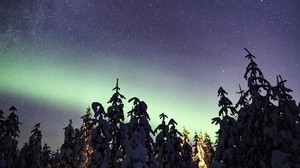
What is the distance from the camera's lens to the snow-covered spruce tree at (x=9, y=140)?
25244 millimetres

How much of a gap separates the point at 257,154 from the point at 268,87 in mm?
3224

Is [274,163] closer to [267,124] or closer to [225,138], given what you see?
[267,124]

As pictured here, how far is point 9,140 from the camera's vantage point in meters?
25.4

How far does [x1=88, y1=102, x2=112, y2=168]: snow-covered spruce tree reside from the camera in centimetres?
1484

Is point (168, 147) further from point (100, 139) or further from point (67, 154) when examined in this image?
point (67, 154)

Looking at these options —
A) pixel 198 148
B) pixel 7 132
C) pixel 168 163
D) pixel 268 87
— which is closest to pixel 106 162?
pixel 168 163

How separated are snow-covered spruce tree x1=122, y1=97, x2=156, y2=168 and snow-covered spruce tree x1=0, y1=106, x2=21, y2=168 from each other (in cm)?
1572

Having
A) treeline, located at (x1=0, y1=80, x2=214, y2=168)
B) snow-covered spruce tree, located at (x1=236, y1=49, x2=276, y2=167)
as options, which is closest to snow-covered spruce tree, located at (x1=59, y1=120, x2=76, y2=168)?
treeline, located at (x1=0, y1=80, x2=214, y2=168)

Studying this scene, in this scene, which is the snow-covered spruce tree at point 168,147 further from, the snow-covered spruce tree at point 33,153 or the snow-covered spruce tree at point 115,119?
the snow-covered spruce tree at point 33,153

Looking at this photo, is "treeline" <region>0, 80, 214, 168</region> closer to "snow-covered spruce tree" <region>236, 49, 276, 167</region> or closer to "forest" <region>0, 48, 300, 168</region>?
"forest" <region>0, 48, 300, 168</region>

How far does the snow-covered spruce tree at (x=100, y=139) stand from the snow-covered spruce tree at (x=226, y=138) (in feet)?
21.5

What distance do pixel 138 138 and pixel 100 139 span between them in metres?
2.67

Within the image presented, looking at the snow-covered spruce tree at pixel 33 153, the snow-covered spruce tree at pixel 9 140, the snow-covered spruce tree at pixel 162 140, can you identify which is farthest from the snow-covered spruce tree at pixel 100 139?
the snow-covered spruce tree at pixel 33 153

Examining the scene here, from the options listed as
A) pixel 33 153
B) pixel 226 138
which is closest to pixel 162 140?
pixel 226 138
